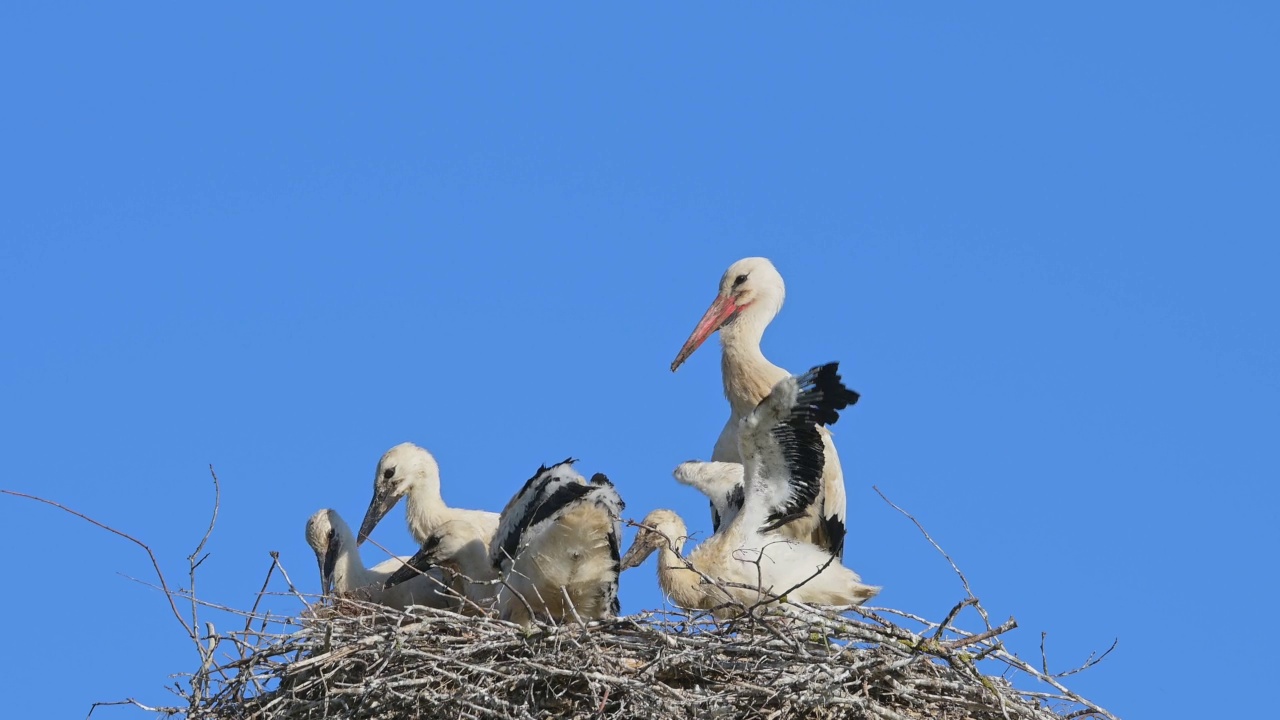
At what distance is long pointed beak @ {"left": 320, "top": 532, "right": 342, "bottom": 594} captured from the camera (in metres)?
8.50

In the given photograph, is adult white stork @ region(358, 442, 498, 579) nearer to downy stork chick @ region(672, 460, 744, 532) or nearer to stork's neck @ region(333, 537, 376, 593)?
stork's neck @ region(333, 537, 376, 593)

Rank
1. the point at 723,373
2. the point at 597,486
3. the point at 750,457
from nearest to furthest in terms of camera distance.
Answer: the point at 597,486 → the point at 750,457 → the point at 723,373

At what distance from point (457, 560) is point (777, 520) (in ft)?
4.17

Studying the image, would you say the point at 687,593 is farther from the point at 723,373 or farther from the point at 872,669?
the point at 723,373

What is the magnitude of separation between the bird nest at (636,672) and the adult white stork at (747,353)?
156 cm

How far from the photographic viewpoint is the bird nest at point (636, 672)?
6.51 m

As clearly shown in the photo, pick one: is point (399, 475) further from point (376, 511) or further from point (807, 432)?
point (807, 432)

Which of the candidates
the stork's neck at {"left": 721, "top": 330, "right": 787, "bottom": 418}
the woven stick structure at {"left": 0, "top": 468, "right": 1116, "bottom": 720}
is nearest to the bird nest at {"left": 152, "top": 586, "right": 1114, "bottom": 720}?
the woven stick structure at {"left": 0, "top": 468, "right": 1116, "bottom": 720}

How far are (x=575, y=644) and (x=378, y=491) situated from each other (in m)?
2.27

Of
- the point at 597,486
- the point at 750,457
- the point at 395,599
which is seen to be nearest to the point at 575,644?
the point at 597,486

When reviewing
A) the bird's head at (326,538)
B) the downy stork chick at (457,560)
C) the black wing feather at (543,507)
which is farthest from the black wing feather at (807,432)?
the bird's head at (326,538)

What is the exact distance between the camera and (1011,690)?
6.84m

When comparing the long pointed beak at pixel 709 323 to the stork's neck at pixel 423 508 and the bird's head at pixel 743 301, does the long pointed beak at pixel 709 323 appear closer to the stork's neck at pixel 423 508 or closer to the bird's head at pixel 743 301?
the bird's head at pixel 743 301

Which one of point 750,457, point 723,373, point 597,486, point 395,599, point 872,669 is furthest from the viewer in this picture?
point 723,373
